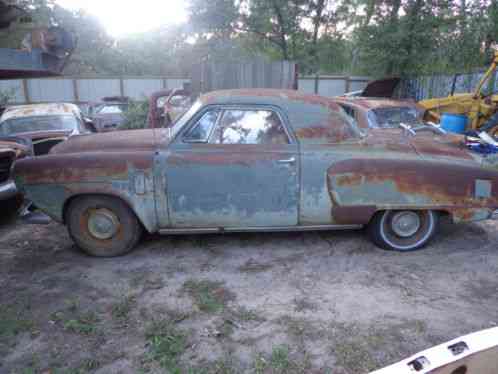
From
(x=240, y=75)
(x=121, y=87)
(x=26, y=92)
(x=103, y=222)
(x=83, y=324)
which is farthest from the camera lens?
(x=121, y=87)

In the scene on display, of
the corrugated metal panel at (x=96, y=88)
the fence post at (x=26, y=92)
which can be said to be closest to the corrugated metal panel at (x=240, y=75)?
the corrugated metal panel at (x=96, y=88)

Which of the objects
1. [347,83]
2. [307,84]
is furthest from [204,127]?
[347,83]

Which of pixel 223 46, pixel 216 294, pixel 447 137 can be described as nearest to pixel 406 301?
pixel 216 294

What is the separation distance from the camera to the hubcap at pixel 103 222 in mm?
3951

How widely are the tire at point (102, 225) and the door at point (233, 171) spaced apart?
0.50 m

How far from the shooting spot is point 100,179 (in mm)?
3742

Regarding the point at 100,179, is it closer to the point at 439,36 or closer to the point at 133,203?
the point at 133,203

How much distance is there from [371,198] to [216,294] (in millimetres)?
1824

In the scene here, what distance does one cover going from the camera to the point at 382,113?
6.73 metres

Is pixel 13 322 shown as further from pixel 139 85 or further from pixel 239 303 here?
pixel 139 85

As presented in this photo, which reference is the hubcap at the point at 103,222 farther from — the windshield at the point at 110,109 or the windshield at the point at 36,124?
the windshield at the point at 110,109

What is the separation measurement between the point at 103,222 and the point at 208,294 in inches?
56.8

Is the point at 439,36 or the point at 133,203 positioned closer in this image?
the point at 133,203

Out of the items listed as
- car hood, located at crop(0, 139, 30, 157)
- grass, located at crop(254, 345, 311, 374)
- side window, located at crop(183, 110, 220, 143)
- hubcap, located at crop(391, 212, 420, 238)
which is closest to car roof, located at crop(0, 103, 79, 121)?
car hood, located at crop(0, 139, 30, 157)
